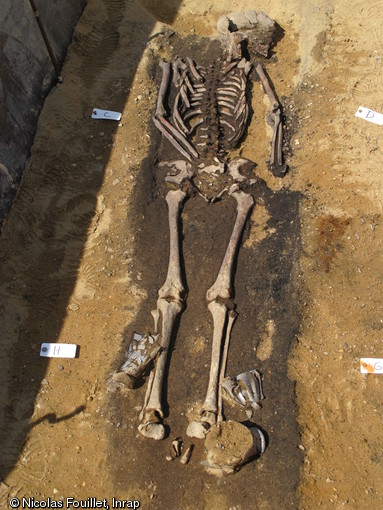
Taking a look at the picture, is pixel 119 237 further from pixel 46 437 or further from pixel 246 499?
pixel 246 499

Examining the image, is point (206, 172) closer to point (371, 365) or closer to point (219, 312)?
point (219, 312)

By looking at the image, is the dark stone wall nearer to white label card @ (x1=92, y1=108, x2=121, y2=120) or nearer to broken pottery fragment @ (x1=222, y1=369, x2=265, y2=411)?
white label card @ (x1=92, y1=108, x2=121, y2=120)

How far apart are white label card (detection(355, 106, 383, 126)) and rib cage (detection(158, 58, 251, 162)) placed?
1640mm

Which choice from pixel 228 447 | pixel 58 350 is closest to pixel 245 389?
pixel 228 447

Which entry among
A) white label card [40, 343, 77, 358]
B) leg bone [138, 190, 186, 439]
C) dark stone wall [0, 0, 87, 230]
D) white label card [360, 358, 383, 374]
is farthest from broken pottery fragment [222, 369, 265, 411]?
dark stone wall [0, 0, 87, 230]

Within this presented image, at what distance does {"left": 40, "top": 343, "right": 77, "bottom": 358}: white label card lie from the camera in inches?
206

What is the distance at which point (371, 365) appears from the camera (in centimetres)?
484

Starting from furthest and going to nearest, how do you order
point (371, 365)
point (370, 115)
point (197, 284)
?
point (370, 115)
point (197, 284)
point (371, 365)

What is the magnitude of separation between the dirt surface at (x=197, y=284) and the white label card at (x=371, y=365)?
2.7 inches

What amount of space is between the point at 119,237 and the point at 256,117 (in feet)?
9.72

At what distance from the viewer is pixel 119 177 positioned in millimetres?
6656

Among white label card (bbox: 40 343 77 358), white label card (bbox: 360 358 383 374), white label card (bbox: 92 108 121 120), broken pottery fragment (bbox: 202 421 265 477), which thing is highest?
white label card (bbox: 92 108 121 120)

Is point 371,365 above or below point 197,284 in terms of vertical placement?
below

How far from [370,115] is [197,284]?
3599 mm
